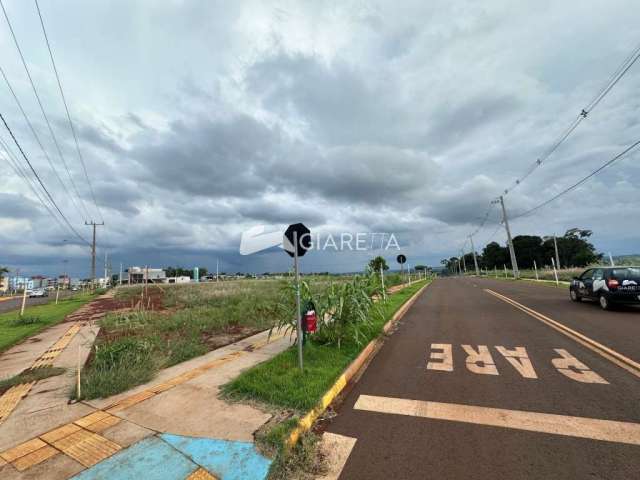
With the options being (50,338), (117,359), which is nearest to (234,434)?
(117,359)

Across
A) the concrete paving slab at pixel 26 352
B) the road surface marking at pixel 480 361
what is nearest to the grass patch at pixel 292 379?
the road surface marking at pixel 480 361

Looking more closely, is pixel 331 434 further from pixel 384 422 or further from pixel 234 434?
pixel 234 434

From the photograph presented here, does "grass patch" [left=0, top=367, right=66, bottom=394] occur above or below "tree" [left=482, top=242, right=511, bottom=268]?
below

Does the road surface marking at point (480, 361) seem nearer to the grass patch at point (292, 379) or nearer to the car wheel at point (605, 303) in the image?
the grass patch at point (292, 379)

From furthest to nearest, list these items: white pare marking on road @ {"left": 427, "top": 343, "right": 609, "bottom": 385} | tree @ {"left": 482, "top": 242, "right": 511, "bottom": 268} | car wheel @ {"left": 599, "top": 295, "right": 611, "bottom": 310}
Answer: tree @ {"left": 482, "top": 242, "right": 511, "bottom": 268} < car wheel @ {"left": 599, "top": 295, "right": 611, "bottom": 310} < white pare marking on road @ {"left": 427, "top": 343, "right": 609, "bottom": 385}

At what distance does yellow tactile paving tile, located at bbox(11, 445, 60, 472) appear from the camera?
9.71ft

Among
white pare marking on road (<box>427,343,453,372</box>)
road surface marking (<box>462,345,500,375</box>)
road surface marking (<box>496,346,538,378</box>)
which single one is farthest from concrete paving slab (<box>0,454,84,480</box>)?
road surface marking (<box>496,346,538,378</box>)

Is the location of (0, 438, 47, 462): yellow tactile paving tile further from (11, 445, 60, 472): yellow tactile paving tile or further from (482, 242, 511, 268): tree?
(482, 242, 511, 268): tree

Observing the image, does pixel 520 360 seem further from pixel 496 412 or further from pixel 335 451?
pixel 335 451

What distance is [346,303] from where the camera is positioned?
655 cm

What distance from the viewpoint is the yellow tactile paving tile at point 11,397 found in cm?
422

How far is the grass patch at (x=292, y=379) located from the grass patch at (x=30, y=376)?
382 centimetres

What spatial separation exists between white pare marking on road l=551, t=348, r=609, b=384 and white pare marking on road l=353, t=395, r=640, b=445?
1.44 meters

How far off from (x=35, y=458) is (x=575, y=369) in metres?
7.48
